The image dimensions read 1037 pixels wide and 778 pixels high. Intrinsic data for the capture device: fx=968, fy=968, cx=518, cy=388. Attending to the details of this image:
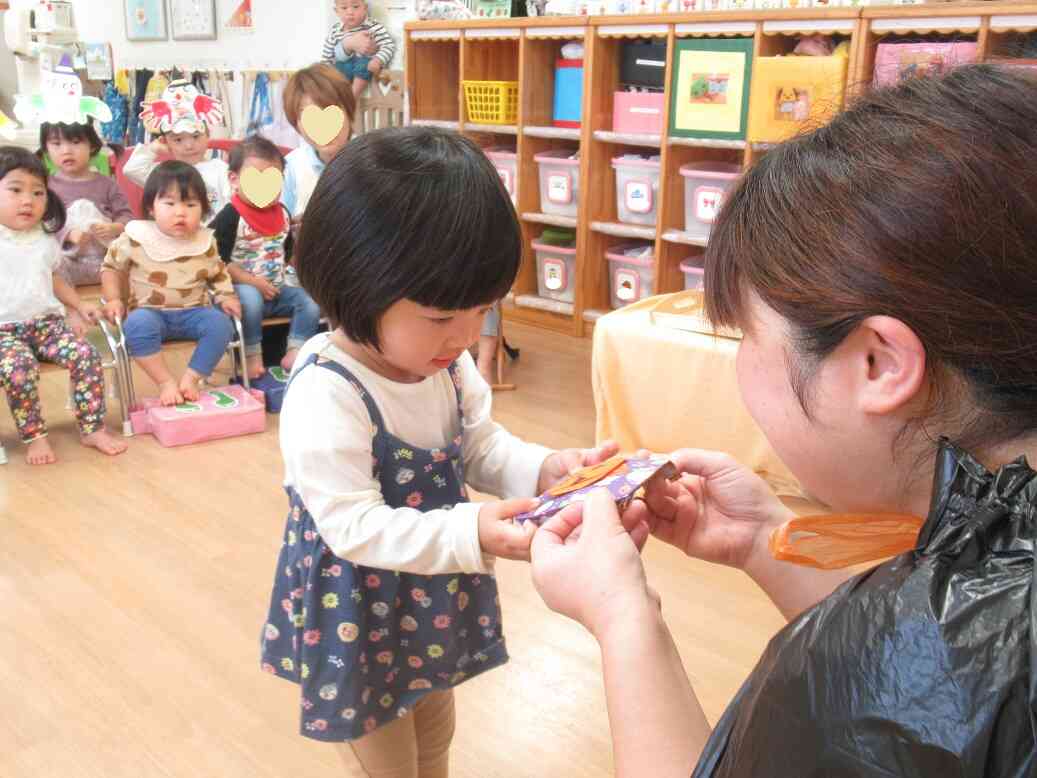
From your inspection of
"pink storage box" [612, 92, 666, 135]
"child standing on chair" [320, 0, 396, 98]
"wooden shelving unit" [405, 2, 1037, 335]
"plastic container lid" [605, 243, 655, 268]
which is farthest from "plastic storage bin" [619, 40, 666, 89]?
"child standing on chair" [320, 0, 396, 98]

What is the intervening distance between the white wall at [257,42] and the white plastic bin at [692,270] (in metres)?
2.24

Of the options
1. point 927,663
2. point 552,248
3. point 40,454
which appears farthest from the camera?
point 552,248

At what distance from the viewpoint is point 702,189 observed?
3.80 metres

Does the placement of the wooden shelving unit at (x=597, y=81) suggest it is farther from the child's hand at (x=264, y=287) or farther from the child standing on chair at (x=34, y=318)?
the child standing on chair at (x=34, y=318)

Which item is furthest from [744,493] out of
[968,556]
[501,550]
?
[968,556]

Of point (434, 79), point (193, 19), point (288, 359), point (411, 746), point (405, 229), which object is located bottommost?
point (288, 359)

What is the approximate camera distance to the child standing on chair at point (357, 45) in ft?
16.7

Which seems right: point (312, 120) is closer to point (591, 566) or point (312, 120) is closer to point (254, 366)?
point (254, 366)

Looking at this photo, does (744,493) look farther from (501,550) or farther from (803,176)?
(803,176)

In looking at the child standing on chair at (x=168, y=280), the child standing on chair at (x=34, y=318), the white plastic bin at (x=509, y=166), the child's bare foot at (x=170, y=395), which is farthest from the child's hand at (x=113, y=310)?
the white plastic bin at (x=509, y=166)

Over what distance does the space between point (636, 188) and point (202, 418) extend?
2.04 metres

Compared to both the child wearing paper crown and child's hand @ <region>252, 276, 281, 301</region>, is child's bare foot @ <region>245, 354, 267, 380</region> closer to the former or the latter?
child's hand @ <region>252, 276, 281, 301</region>

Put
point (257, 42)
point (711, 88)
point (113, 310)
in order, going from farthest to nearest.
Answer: point (257, 42)
point (711, 88)
point (113, 310)

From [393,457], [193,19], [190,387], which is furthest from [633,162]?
[193,19]
